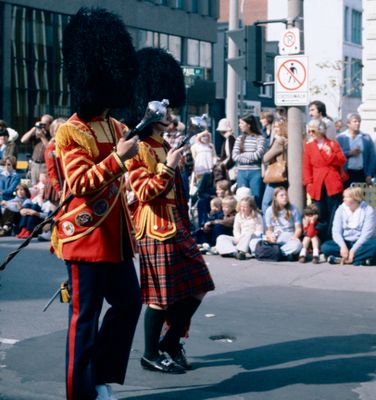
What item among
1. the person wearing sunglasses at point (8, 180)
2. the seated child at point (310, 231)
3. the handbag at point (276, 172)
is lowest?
the seated child at point (310, 231)

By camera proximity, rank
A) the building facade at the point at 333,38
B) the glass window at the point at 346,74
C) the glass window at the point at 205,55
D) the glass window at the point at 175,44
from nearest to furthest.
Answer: the glass window at the point at 175,44 → the glass window at the point at 205,55 → the glass window at the point at 346,74 → the building facade at the point at 333,38

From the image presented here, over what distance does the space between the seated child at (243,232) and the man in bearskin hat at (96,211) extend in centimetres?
762

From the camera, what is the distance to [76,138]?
18.7 ft

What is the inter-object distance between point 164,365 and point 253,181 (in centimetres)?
844

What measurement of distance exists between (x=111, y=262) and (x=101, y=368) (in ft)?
2.03

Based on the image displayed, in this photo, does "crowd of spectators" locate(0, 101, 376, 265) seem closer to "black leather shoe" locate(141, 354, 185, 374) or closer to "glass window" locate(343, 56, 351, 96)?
"black leather shoe" locate(141, 354, 185, 374)

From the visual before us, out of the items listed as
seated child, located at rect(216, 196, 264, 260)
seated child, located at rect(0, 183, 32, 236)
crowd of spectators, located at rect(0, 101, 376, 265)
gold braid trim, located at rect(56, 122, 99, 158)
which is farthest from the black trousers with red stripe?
seated child, located at rect(0, 183, 32, 236)

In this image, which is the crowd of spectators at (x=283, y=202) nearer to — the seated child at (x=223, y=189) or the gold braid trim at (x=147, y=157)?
the seated child at (x=223, y=189)

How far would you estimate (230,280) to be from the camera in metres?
11.6

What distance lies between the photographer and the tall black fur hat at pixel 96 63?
5859mm

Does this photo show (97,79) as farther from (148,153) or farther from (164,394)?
(164,394)

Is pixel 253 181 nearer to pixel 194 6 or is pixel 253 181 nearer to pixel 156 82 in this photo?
pixel 156 82

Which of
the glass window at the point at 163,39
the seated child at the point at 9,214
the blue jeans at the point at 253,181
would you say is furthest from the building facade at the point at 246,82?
the blue jeans at the point at 253,181

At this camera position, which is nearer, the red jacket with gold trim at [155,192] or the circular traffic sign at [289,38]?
the red jacket with gold trim at [155,192]
